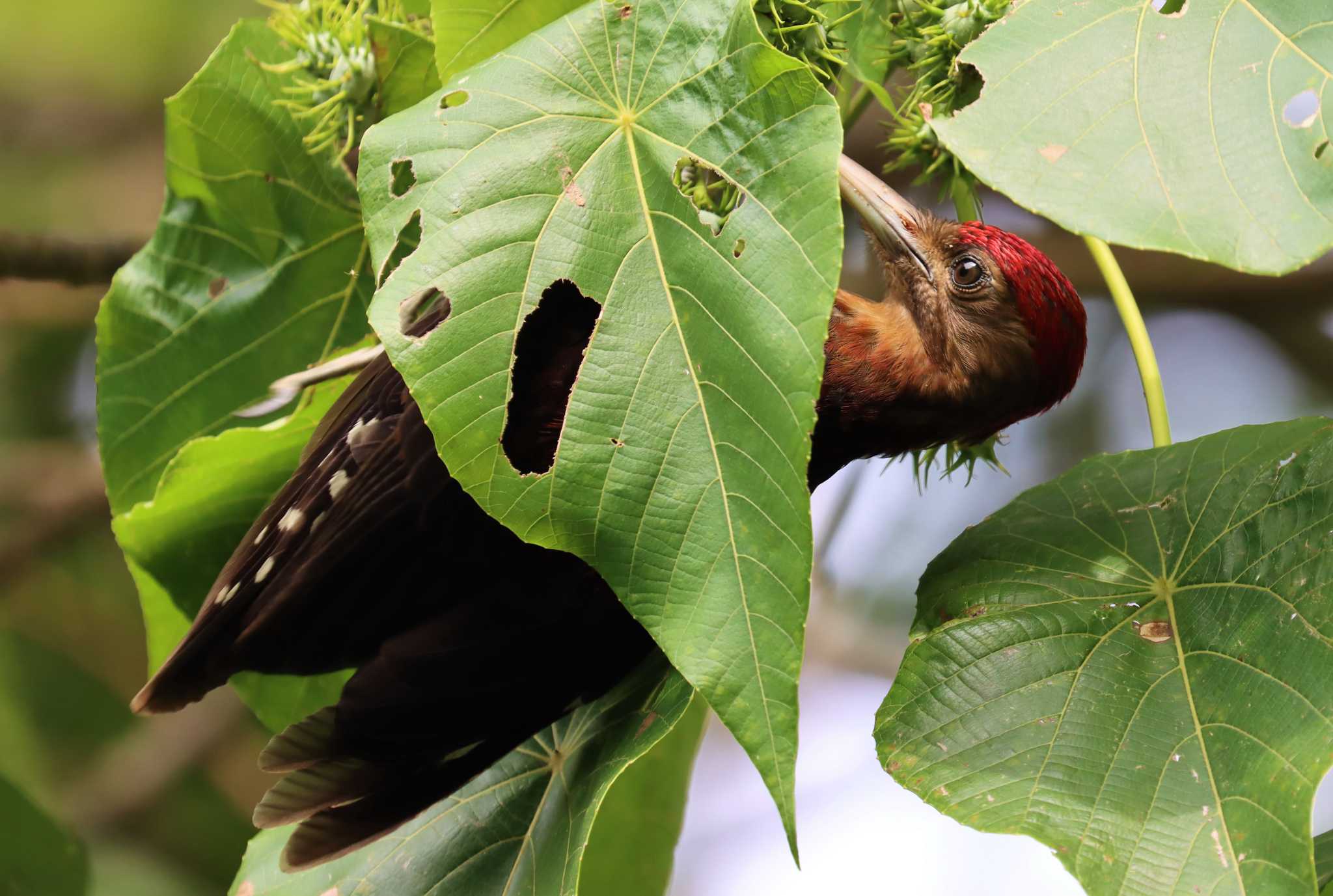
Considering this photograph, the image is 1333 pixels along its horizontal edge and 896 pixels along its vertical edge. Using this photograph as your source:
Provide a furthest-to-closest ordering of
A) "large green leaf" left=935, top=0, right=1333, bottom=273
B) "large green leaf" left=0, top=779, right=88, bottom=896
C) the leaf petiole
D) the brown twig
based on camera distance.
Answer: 1. "large green leaf" left=0, top=779, right=88, bottom=896
2. the brown twig
3. the leaf petiole
4. "large green leaf" left=935, top=0, right=1333, bottom=273

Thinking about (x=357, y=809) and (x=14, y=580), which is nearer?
(x=357, y=809)

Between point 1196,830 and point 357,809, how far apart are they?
77 cm

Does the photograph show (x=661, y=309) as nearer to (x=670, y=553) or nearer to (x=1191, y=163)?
(x=670, y=553)

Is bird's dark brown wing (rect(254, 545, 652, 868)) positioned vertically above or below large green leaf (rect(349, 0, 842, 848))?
below

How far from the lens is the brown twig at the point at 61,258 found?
1.38m

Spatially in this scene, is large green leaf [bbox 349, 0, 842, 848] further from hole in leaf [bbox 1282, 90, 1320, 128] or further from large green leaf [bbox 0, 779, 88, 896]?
large green leaf [bbox 0, 779, 88, 896]

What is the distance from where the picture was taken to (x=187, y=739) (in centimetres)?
222

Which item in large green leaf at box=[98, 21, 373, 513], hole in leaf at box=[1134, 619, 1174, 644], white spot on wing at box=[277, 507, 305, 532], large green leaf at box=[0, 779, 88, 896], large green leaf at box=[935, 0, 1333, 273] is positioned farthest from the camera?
large green leaf at box=[0, 779, 88, 896]

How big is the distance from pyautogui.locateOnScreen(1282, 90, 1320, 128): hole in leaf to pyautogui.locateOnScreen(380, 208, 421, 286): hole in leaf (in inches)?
22.8

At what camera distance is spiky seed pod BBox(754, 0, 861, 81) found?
2.75 ft

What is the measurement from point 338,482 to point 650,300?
1.61 feet

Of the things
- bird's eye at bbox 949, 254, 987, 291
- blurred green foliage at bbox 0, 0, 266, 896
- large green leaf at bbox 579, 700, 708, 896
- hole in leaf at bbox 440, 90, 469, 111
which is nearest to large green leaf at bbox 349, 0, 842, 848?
hole in leaf at bbox 440, 90, 469, 111

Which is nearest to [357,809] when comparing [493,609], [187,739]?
[493,609]

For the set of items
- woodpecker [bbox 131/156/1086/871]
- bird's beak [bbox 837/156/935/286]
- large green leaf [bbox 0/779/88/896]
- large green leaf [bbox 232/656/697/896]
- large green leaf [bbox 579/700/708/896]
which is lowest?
large green leaf [bbox 579/700/708/896]
